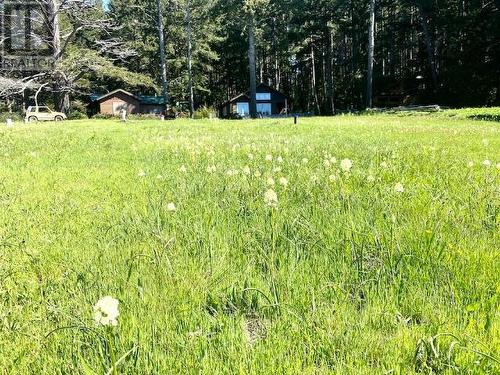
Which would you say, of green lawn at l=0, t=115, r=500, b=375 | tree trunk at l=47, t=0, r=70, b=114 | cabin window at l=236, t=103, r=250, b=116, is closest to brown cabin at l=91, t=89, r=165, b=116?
cabin window at l=236, t=103, r=250, b=116

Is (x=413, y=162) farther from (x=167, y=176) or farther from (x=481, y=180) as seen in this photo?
(x=167, y=176)

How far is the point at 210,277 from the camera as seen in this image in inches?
80.0

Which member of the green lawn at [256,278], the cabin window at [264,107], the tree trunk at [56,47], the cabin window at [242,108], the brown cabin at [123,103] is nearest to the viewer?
the green lawn at [256,278]

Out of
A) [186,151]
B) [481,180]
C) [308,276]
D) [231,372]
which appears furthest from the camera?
[186,151]

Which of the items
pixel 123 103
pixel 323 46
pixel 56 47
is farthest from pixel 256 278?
pixel 323 46

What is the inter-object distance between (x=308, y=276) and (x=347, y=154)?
4.01 m

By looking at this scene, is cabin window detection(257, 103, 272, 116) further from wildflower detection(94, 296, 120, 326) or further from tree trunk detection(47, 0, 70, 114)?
wildflower detection(94, 296, 120, 326)

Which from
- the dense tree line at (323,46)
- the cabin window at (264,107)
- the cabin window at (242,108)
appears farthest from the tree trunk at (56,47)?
the cabin window at (264,107)

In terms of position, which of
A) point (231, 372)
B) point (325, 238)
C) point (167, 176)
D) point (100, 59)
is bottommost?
point (231, 372)

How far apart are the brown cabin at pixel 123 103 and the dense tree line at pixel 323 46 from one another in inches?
67.0

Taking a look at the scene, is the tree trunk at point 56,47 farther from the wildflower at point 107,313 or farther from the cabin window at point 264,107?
the cabin window at point 264,107

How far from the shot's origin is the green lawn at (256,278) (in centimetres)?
142

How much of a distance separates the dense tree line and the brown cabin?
1.70 m

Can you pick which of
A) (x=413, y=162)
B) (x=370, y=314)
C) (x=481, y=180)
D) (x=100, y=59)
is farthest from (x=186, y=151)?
(x=100, y=59)
